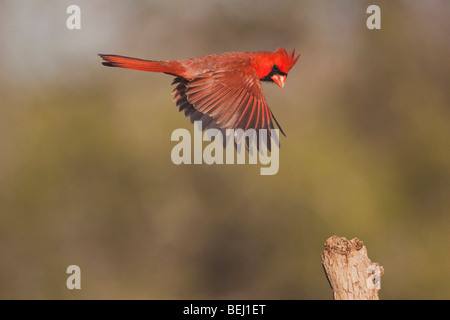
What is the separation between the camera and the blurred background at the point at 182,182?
9.04 metres

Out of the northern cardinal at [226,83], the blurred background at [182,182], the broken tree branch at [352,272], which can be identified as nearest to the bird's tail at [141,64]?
the northern cardinal at [226,83]

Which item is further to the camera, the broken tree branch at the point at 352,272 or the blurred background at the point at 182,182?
the blurred background at the point at 182,182

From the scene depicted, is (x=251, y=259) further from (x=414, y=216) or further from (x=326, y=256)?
(x=326, y=256)

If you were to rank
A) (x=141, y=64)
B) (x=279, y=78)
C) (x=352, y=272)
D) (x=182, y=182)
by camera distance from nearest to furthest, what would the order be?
(x=352, y=272) → (x=141, y=64) → (x=279, y=78) → (x=182, y=182)

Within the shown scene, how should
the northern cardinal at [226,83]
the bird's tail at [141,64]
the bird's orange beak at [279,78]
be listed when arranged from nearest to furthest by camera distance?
the bird's tail at [141,64] → the northern cardinal at [226,83] → the bird's orange beak at [279,78]

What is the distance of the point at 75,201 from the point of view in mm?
9242

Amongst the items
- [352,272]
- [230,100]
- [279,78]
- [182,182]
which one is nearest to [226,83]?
Answer: [230,100]

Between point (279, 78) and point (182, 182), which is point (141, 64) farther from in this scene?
point (182, 182)

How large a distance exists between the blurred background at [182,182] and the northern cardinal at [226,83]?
184 inches

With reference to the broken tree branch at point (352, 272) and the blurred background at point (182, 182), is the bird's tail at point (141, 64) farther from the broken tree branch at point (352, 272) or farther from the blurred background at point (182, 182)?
the blurred background at point (182, 182)

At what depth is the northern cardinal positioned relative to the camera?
3.62m

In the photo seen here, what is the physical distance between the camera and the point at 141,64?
11.5 feet

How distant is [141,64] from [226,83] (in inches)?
21.1

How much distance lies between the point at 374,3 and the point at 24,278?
22.7 feet
